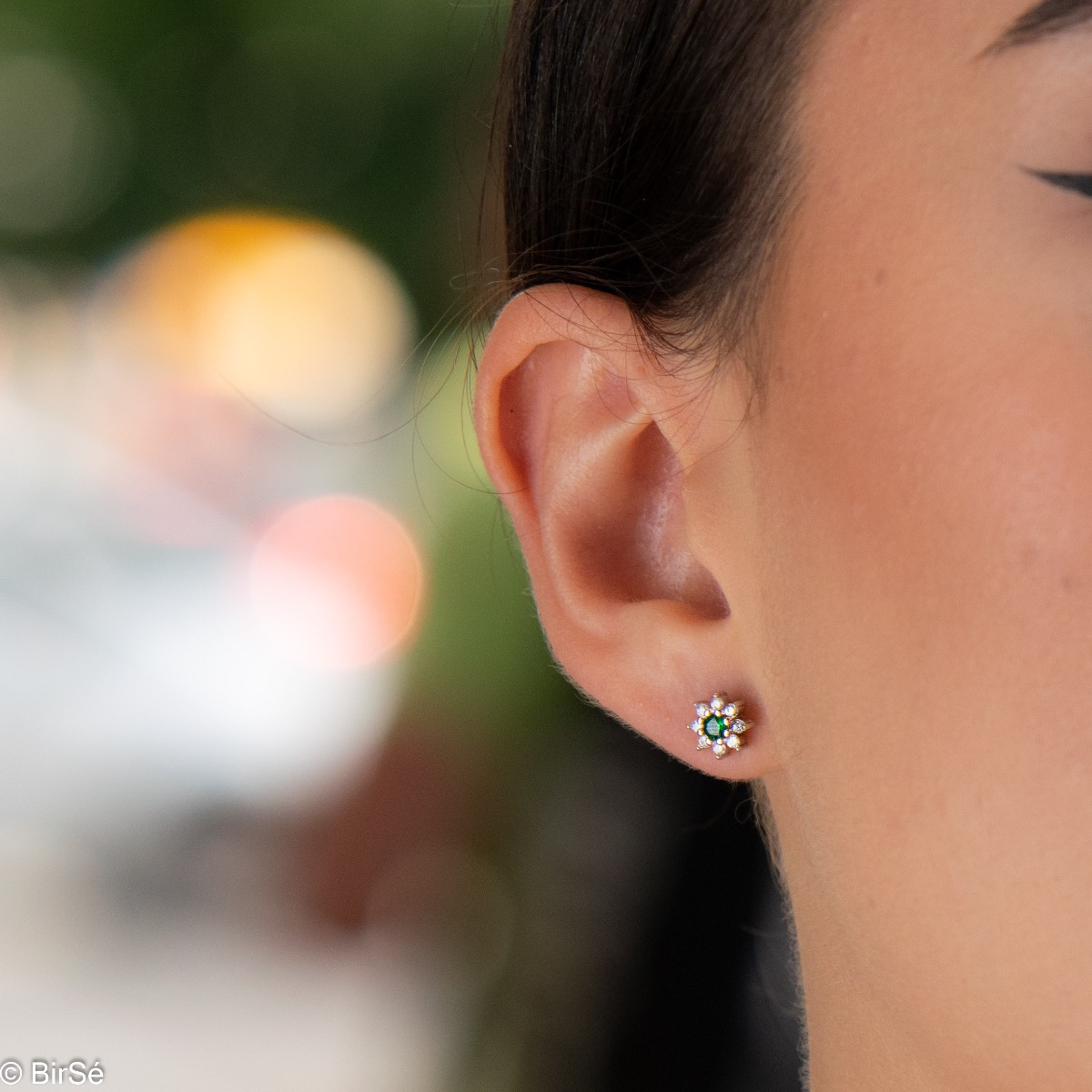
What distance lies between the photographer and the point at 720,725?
1.95 feet

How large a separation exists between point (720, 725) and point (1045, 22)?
0.31m

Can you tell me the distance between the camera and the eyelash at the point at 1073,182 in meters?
0.45

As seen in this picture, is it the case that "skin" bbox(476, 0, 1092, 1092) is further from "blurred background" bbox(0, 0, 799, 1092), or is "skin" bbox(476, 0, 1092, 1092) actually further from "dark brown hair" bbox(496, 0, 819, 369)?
"blurred background" bbox(0, 0, 799, 1092)

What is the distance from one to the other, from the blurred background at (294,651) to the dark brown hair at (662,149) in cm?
41

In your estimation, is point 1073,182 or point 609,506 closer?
point 1073,182

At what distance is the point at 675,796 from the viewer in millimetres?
1412

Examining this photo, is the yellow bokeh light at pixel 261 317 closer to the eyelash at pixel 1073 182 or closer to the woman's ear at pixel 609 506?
the woman's ear at pixel 609 506

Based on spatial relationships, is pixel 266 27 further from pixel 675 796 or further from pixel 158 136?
pixel 675 796

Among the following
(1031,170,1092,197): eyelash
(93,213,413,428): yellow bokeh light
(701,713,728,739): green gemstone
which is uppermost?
(93,213,413,428): yellow bokeh light

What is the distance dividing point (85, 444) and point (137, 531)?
0.37 ft

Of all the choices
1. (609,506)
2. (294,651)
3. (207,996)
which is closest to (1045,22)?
(609,506)

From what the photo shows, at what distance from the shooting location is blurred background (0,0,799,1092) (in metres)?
1.27

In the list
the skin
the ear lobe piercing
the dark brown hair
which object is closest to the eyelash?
the skin

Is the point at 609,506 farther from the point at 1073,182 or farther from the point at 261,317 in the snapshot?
the point at 261,317
